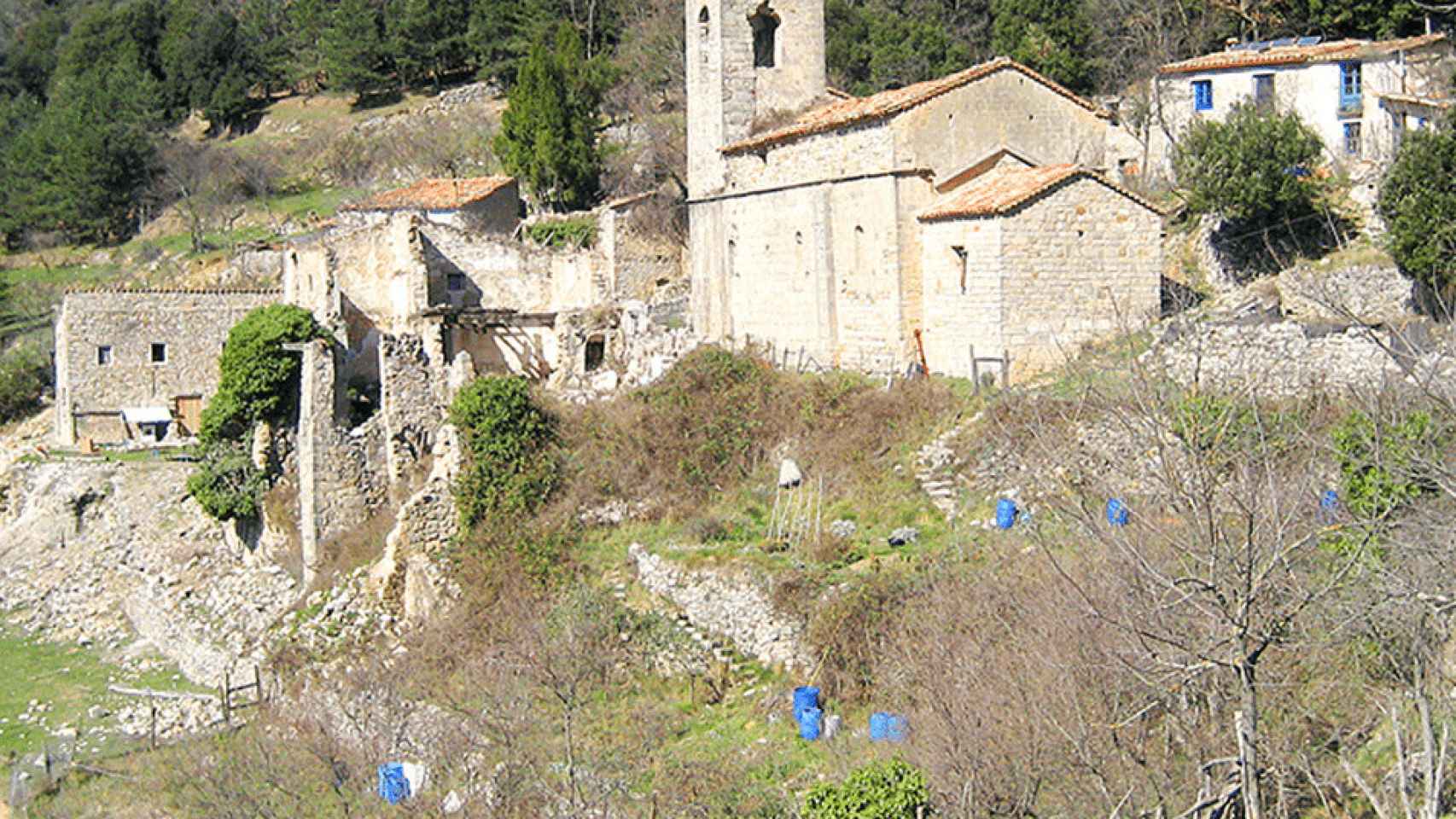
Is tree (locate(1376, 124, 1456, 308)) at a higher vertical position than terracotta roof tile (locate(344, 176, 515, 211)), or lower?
lower

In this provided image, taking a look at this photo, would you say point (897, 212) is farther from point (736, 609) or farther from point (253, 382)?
point (253, 382)

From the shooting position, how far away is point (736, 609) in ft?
62.8

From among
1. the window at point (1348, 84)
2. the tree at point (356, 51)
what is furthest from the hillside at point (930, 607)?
the tree at point (356, 51)

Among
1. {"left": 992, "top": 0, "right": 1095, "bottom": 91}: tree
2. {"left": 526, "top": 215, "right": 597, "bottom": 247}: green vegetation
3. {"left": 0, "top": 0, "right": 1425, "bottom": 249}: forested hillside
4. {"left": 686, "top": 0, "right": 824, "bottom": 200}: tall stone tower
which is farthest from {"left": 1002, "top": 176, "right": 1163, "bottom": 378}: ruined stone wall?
{"left": 992, "top": 0, "right": 1095, "bottom": 91}: tree

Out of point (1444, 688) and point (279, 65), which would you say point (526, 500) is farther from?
point (279, 65)

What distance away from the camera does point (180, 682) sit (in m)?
24.0

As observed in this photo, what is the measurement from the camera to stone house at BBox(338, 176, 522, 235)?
37125 mm

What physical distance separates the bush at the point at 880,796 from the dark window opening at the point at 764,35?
18620 mm

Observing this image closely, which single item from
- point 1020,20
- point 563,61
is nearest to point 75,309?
point 563,61

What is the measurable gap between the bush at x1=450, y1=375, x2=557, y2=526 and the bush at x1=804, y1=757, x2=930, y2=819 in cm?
1064

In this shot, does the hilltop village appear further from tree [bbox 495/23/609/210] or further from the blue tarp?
tree [bbox 495/23/609/210]

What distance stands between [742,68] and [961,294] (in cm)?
830

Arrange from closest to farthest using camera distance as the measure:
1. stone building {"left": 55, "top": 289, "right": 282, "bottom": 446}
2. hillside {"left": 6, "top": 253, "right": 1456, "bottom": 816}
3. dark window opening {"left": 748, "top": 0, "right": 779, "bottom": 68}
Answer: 1. hillside {"left": 6, "top": 253, "right": 1456, "bottom": 816}
2. dark window opening {"left": 748, "top": 0, "right": 779, "bottom": 68}
3. stone building {"left": 55, "top": 289, "right": 282, "bottom": 446}

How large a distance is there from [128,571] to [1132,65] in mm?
24632
